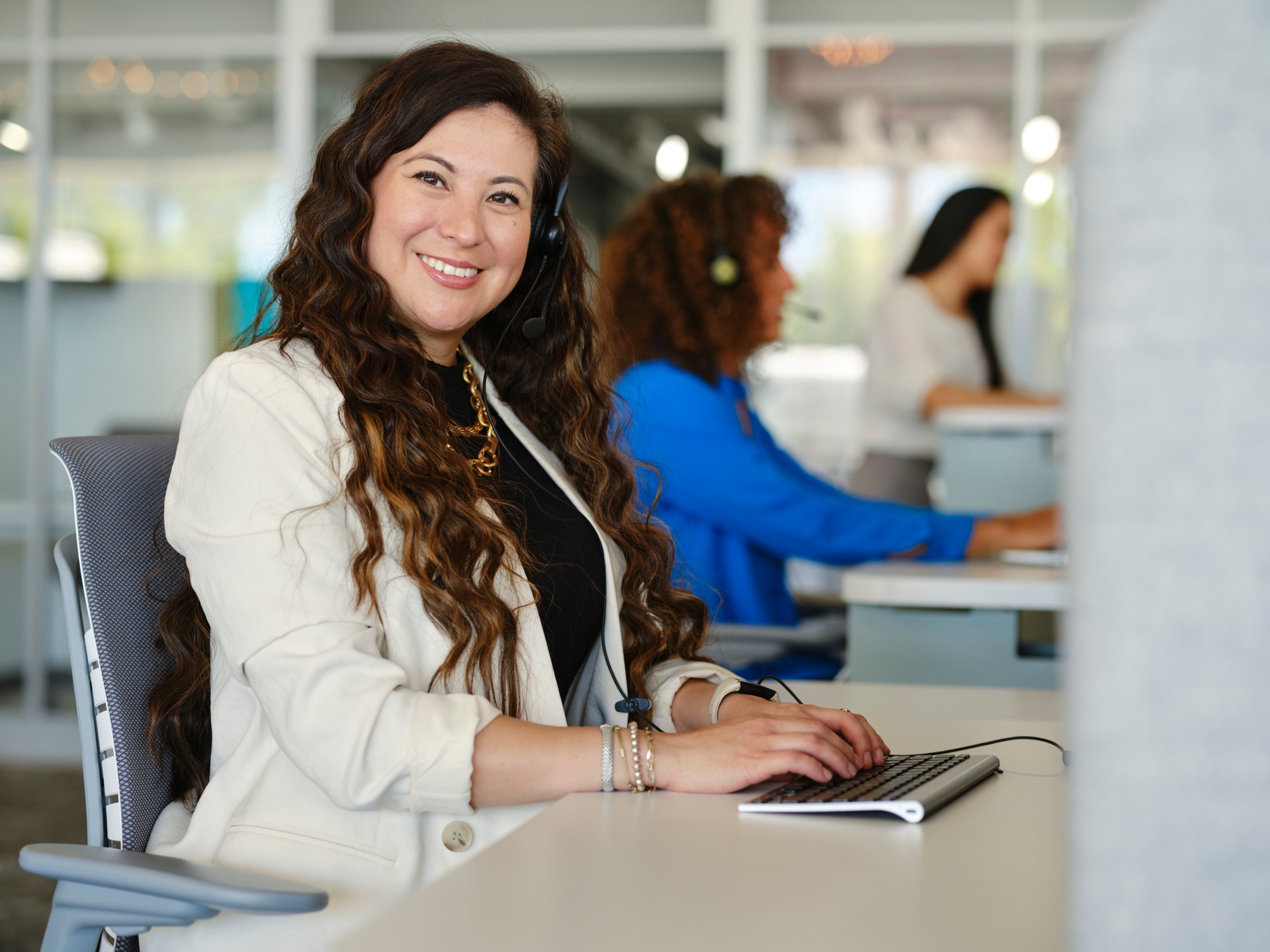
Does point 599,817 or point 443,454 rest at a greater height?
point 443,454

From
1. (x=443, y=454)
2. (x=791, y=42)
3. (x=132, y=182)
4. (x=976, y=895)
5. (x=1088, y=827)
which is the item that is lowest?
(x=976, y=895)

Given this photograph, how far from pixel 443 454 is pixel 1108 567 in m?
0.84

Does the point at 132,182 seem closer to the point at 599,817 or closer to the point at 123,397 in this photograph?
the point at 123,397

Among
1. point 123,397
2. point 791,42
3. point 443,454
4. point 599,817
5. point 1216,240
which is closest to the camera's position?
point 1216,240

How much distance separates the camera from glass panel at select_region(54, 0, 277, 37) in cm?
465

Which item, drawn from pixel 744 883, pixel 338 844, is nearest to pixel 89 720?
pixel 338 844

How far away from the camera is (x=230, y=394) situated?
→ 1.07m

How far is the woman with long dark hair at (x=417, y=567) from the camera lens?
981mm

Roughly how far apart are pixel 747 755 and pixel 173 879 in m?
0.43

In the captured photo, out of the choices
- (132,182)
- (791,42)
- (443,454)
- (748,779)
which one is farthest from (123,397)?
(748,779)

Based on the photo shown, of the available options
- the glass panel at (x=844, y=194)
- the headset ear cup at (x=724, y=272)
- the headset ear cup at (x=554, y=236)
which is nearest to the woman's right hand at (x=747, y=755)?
the headset ear cup at (x=554, y=236)

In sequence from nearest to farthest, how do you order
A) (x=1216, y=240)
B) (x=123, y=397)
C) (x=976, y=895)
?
1. (x=1216, y=240)
2. (x=976, y=895)
3. (x=123, y=397)

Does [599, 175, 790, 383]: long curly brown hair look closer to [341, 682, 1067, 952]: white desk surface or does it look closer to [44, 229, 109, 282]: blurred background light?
[341, 682, 1067, 952]: white desk surface

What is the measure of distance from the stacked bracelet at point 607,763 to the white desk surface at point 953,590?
→ 94 centimetres
